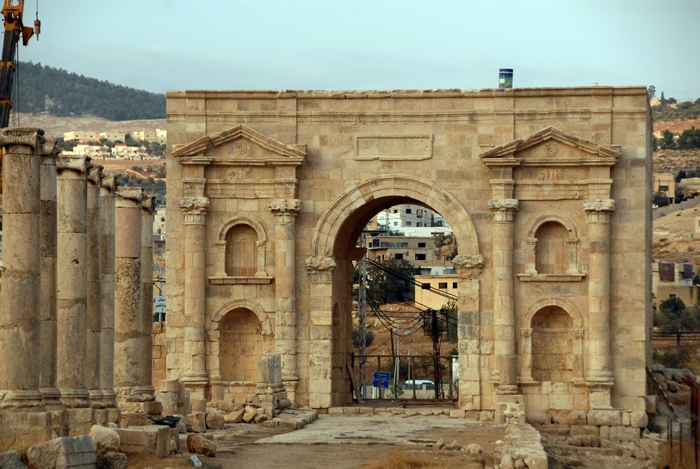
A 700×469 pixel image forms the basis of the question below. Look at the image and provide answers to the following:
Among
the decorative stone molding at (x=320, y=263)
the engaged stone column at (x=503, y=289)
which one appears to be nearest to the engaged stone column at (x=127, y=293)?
the decorative stone molding at (x=320, y=263)

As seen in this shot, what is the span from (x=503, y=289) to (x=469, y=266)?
3.28 feet

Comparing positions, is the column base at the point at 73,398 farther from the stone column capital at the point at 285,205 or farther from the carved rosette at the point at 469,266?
the carved rosette at the point at 469,266

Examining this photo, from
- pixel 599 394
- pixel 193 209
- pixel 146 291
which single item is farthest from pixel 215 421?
pixel 599 394

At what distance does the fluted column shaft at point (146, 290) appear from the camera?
108 feet

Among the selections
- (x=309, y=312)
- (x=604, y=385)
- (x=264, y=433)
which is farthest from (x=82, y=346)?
(x=604, y=385)

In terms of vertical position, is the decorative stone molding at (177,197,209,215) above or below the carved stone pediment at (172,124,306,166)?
below

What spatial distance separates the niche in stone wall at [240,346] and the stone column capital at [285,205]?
2723 mm

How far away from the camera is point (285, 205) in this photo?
39250mm

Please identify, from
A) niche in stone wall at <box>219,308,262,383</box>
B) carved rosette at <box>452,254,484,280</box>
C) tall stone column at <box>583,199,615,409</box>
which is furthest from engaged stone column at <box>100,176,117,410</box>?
tall stone column at <box>583,199,615,409</box>

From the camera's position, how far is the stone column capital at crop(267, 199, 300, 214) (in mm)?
39250

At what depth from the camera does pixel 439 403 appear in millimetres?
42438

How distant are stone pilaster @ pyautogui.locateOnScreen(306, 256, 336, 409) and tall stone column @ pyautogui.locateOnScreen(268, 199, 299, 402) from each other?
43 centimetres

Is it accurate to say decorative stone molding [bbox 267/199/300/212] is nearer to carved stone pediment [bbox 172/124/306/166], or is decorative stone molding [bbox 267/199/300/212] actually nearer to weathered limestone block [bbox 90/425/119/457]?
carved stone pediment [bbox 172/124/306/166]

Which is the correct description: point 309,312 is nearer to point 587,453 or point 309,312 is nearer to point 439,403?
point 439,403
